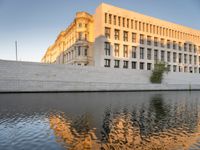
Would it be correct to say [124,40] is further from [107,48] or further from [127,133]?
[127,133]

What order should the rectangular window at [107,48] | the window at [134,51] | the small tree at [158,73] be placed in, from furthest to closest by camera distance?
the window at [134,51], the rectangular window at [107,48], the small tree at [158,73]

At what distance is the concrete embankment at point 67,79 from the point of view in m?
36.8

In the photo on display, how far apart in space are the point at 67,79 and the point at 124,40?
27.4m

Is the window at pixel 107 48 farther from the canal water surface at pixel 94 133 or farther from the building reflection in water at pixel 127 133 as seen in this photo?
the building reflection in water at pixel 127 133

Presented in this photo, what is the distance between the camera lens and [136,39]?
6200 cm

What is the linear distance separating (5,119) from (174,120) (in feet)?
46.8

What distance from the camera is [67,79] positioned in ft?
140

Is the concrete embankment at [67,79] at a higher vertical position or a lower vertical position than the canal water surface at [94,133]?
higher

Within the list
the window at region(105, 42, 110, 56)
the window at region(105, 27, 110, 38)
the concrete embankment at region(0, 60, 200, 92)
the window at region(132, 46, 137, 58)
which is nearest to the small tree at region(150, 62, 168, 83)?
the concrete embankment at region(0, 60, 200, 92)

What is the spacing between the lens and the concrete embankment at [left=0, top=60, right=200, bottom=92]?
36.8 m

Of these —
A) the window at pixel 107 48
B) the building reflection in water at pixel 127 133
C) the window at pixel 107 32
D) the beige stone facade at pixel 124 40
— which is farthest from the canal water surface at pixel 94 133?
the window at pixel 107 32

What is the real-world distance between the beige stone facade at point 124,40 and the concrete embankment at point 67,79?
23.6 feet

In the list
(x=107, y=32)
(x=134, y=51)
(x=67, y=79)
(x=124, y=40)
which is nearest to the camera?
(x=67, y=79)

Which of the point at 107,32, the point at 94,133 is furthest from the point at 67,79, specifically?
the point at 94,133
